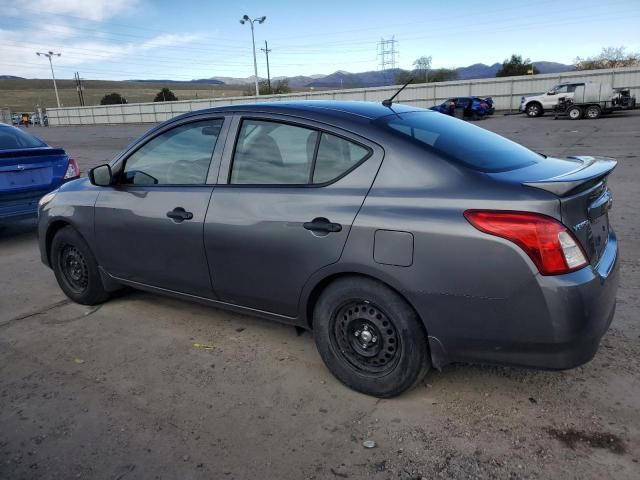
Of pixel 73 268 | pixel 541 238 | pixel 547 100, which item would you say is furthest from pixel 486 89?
pixel 541 238

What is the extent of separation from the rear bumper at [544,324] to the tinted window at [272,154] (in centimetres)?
128

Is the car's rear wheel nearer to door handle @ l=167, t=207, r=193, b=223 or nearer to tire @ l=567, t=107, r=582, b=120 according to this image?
tire @ l=567, t=107, r=582, b=120

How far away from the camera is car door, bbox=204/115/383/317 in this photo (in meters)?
2.87

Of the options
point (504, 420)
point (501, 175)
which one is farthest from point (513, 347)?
point (501, 175)

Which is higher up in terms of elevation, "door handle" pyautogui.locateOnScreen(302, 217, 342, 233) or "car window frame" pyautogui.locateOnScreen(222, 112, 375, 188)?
"car window frame" pyautogui.locateOnScreen(222, 112, 375, 188)

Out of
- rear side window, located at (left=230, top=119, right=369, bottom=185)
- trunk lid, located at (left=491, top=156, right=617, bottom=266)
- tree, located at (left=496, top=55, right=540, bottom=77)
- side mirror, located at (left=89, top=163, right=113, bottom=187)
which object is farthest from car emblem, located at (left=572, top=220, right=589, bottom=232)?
tree, located at (left=496, top=55, right=540, bottom=77)

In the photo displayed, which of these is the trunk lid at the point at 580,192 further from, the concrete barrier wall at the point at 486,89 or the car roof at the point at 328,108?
the concrete barrier wall at the point at 486,89

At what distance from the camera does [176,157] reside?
3.71 metres

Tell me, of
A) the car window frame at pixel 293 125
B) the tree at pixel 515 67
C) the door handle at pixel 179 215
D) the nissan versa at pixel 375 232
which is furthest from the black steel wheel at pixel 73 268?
the tree at pixel 515 67

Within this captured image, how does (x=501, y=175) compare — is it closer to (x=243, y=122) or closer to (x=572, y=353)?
(x=572, y=353)

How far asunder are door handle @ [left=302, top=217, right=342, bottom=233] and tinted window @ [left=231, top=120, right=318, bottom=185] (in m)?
0.28

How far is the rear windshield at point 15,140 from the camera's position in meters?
6.97

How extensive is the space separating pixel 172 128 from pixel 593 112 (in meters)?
27.5

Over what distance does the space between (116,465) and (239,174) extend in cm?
180
